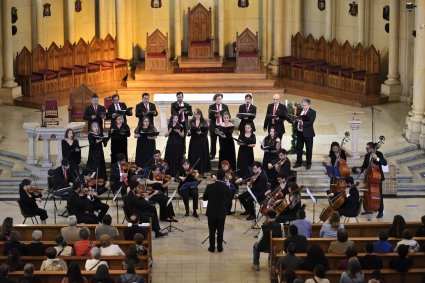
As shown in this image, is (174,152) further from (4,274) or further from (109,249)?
(4,274)

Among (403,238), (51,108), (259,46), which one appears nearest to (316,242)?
(403,238)

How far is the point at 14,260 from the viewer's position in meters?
19.0

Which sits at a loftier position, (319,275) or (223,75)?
(223,75)

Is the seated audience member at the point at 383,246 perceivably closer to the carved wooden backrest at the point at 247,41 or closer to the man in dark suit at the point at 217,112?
the man in dark suit at the point at 217,112

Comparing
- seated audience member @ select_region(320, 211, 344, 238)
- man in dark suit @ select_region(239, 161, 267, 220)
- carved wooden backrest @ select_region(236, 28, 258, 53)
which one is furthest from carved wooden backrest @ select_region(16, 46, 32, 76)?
seated audience member @ select_region(320, 211, 344, 238)

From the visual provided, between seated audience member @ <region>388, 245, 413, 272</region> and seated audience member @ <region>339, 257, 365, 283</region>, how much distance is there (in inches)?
41.0

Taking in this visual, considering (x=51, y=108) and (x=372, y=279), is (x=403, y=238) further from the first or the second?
(x=51, y=108)

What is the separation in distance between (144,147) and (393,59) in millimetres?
10303

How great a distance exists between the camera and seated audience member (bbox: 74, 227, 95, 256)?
66.2 ft

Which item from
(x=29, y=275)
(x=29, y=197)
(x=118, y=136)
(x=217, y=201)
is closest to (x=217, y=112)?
A: (x=118, y=136)

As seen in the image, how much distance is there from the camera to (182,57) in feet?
125

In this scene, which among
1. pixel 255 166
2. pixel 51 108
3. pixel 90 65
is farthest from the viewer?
pixel 90 65

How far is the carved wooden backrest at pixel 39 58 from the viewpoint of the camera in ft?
115

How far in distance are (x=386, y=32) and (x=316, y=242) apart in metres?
15.7
